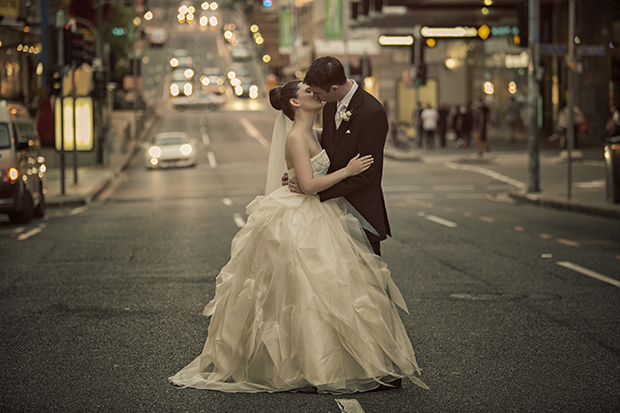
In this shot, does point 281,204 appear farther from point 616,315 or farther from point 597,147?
point 597,147

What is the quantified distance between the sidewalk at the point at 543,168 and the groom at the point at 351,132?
1166cm

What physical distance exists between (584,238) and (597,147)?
24.9m

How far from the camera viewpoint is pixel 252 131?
54.9 metres

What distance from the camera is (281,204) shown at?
5.57m

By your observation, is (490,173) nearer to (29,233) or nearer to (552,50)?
(552,50)

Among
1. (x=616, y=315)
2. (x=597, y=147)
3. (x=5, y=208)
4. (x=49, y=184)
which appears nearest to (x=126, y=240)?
(x=5, y=208)

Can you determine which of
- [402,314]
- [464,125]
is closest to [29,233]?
[402,314]

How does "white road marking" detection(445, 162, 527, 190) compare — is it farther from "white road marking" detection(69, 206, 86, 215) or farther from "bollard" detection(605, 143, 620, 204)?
"white road marking" detection(69, 206, 86, 215)

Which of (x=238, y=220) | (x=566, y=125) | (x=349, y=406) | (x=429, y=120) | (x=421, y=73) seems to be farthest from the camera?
(x=429, y=120)

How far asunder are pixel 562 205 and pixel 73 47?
41.9ft

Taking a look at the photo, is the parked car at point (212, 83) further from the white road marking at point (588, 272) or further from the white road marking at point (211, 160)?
the white road marking at point (588, 272)

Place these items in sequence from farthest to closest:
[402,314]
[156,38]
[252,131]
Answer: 1. [156,38]
2. [252,131]
3. [402,314]

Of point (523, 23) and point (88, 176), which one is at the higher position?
point (523, 23)

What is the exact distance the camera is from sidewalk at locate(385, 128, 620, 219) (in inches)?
728
